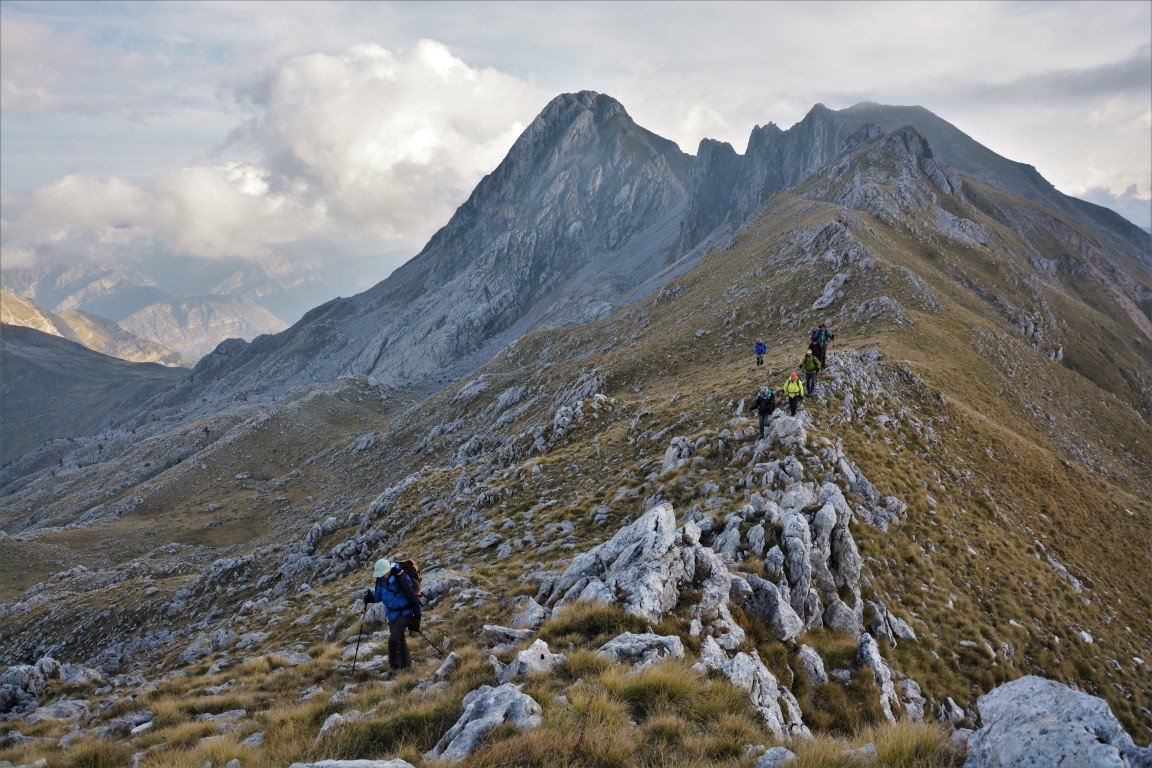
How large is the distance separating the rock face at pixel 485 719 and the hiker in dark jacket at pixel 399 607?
4343mm

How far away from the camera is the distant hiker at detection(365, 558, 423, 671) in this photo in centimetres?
1205

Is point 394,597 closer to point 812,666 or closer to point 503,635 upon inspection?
point 503,635

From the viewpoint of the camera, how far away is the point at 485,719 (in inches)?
293

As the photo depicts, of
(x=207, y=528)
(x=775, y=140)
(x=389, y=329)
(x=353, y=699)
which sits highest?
(x=775, y=140)

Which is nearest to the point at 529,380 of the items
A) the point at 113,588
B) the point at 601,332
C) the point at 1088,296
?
the point at 601,332

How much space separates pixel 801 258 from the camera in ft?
209

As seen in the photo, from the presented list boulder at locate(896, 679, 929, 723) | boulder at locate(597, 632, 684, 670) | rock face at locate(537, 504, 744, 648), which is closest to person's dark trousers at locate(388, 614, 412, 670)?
rock face at locate(537, 504, 744, 648)

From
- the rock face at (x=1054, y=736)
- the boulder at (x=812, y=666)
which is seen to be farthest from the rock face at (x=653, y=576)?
the rock face at (x=1054, y=736)

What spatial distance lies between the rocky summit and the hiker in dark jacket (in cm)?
71

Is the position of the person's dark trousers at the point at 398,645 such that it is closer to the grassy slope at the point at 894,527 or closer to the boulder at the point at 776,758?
the grassy slope at the point at 894,527

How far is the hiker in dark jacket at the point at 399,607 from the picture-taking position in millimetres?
12055

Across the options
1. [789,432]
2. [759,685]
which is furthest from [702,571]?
[789,432]

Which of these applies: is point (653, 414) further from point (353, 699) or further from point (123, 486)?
point (123, 486)

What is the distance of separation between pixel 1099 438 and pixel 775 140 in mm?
188484
